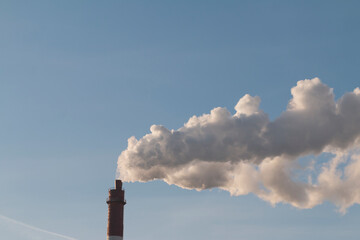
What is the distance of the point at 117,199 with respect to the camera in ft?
167

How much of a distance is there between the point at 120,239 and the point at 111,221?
203cm

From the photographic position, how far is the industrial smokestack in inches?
1943

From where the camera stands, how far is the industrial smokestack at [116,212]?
4934 cm

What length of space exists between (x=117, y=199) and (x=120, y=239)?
4.11 m

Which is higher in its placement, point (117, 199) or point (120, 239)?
point (117, 199)

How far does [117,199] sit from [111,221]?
2.45m

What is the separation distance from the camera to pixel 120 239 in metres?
49.6

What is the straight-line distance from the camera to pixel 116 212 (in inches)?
1982

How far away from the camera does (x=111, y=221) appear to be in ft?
163
